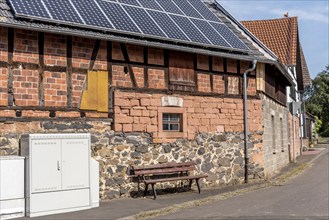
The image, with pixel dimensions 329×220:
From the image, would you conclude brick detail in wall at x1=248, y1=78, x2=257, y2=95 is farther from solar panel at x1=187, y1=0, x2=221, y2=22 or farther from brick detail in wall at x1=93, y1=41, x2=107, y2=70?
brick detail in wall at x1=93, y1=41, x2=107, y2=70

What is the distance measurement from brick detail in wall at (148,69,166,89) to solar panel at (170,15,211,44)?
4.76ft

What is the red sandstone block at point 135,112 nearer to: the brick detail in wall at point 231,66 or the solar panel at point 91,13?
the solar panel at point 91,13

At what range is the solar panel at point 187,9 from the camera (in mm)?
15263

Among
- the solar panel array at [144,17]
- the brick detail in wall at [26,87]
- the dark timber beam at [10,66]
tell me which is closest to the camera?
the dark timber beam at [10,66]

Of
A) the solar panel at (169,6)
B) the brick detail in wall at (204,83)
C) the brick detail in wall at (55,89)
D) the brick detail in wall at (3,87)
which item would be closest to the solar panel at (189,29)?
the solar panel at (169,6)

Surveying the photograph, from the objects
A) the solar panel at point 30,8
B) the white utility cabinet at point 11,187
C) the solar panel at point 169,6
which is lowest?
the white utility cabinet at point 11,187

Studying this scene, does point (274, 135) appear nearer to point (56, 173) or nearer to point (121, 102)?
point (121, 102)

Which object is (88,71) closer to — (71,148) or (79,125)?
(79,125)

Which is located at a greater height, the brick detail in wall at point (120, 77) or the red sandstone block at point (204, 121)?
the brick detail in wall at point (120, 77)

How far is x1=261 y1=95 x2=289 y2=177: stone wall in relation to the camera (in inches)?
644

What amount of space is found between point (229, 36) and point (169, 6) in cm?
218

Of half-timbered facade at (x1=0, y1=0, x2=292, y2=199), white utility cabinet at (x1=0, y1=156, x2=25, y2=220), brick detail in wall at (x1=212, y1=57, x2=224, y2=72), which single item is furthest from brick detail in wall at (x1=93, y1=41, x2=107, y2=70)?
brick detail in wall at (x1=212, y1=57, x2=224, y2=72)

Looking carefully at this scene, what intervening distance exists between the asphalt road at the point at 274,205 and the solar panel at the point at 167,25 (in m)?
4.76

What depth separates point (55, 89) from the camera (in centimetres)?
1097
